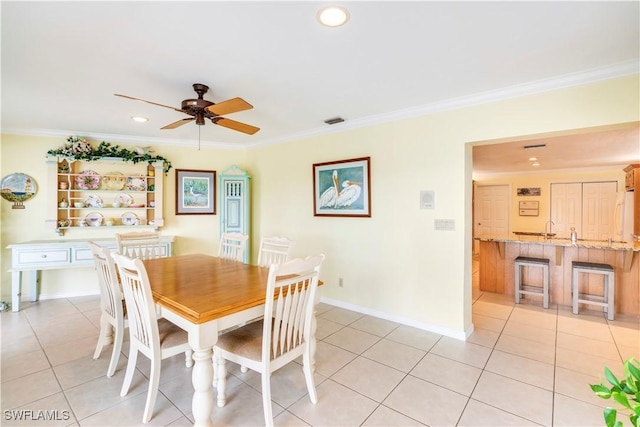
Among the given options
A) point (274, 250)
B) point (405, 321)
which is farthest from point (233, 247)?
point (405, 321)

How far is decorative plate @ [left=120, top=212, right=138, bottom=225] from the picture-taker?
14.0 ft

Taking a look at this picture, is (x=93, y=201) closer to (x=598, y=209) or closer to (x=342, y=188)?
(x=342, y=188)

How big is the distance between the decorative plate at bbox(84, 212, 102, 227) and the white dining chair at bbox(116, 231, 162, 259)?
133 centimetres

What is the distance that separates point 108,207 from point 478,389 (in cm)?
488

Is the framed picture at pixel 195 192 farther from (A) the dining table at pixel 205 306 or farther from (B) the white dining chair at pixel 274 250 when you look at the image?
(A) the dining table at pixel 205 306

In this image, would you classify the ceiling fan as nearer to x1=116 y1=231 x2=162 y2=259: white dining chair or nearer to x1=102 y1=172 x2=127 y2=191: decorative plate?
x1=116 y1=231 x2=162 y2=259: white dining chair

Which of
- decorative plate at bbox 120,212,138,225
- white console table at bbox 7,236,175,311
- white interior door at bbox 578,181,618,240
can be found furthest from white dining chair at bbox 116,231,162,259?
white interior door at bbox 578,181,618,240

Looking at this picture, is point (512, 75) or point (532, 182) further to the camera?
point (532, 182)

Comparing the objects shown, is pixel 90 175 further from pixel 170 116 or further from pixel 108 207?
pixel 170 116

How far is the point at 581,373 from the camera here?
87.8 inches

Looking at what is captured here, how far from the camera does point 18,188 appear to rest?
374 centimetres

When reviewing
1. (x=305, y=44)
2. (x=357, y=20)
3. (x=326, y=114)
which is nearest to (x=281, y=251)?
(x=326, y=114)

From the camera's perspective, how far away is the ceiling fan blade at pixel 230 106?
6.61ft

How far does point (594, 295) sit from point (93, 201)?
6.79m
